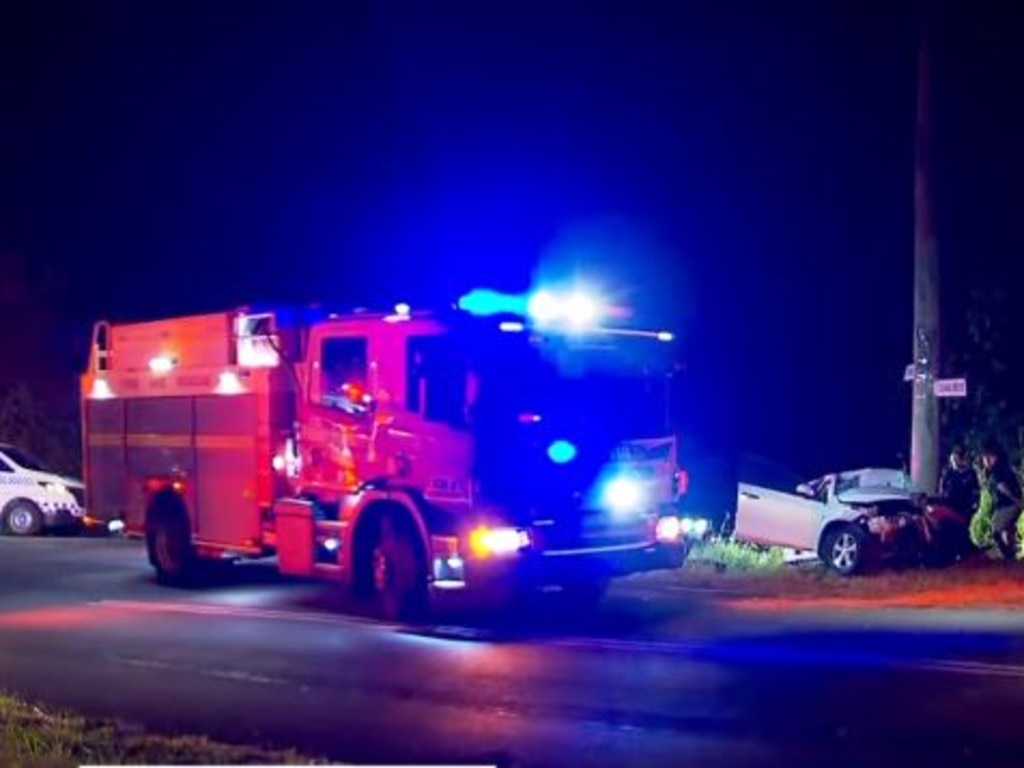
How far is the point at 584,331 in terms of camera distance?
14.0m

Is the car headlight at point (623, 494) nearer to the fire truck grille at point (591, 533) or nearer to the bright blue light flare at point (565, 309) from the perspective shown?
the fire truck grille at point (591, 533)

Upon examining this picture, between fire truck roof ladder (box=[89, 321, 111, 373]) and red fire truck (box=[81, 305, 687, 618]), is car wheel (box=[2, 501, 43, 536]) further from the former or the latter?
red fire truck (box=[81, 305, 687, 618])

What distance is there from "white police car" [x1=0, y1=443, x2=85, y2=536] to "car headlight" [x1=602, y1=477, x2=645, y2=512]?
1328 cm

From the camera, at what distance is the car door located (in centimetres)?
1762

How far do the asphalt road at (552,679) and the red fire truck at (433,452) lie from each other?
1.98 feet

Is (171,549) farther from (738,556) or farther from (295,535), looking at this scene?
(738,556)

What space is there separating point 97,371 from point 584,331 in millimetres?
7127

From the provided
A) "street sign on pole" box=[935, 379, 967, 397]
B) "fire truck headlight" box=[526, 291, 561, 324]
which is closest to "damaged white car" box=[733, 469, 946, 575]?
Answer: "street sign on pole" box=[935, 379, 967, 397]

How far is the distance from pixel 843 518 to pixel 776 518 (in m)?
1.05

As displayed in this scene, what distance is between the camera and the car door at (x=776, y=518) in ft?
57.8

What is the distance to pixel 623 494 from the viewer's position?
1375 cm

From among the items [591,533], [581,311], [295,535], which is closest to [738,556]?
[591,533]

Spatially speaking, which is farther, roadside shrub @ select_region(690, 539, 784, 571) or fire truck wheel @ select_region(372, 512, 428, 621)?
roadside shrub @ select_region(690, 539, 784, 571)

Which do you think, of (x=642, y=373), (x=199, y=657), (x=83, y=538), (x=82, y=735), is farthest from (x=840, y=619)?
(x=83, y=538)
